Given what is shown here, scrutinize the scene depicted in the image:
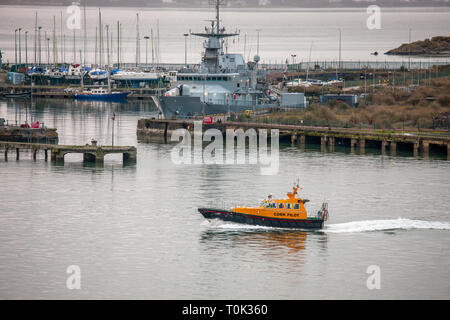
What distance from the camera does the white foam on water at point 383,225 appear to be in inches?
2185

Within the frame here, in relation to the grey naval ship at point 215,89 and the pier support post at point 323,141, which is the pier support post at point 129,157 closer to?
the grey naval ship at point 215,89

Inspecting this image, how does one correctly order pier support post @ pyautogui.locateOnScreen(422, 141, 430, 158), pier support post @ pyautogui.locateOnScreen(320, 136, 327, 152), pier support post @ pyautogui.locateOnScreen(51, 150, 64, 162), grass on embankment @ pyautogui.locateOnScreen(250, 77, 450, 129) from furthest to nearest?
grass on embankment @ pyautogui.locateOnScreen(250, 77, 450, 129) → pier support post @ pyautogui.locateOnScreen(320, 136, 327, 152) → pier support post @ pyautogui.locateOnScreen(422, 141, 430, 158) → pier support post @ pyautogui.locateOnScreen(51, 150, 64, 162)

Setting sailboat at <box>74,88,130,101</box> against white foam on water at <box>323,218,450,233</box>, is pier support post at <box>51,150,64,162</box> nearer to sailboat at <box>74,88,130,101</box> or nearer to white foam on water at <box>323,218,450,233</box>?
white foam on water at <box>323,218,450,233</box>

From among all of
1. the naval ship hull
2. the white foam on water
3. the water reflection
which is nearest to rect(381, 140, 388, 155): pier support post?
the naval ship hull

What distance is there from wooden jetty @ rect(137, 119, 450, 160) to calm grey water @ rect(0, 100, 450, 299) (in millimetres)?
5719

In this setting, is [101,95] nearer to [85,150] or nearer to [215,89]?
[215,89]

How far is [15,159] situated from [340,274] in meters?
46.7

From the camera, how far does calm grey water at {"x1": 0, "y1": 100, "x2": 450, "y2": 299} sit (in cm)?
4481

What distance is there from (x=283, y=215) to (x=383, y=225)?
302 inches

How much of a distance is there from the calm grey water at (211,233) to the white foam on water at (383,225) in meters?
0.08

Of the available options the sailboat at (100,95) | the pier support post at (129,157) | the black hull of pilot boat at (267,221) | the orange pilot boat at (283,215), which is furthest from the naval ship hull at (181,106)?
the orange pilot boat at (283,215)
